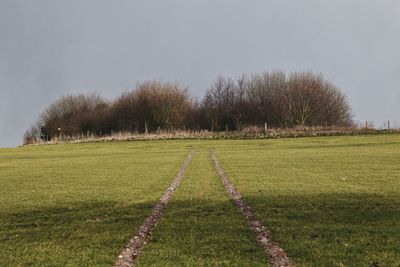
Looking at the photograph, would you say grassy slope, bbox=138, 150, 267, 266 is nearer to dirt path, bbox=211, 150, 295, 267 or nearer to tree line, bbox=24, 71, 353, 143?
dirt path, bbox=211, 150, 295, 267

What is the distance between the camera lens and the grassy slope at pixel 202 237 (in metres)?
8.96

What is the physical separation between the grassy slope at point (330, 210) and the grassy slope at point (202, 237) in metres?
0.88

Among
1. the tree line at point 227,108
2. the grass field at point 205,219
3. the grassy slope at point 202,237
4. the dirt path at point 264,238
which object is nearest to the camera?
the dirt path at point 264,238

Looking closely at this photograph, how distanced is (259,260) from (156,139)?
225ft

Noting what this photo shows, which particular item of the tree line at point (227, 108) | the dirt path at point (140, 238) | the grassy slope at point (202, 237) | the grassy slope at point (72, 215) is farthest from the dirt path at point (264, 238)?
the tree line at point (227, 108)

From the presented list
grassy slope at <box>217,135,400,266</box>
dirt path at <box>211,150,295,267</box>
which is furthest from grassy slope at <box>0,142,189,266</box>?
grassy slope at <box>217,135,400,266</box>

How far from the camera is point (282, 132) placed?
74500mm

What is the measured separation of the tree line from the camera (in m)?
108

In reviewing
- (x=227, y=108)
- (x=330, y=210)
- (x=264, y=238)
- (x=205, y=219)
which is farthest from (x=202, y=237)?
(x=227, y=108)

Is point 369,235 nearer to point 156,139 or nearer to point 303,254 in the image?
point 303,254

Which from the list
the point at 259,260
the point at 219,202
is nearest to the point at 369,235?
the point at 259,260

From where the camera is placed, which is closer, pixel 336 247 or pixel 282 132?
pixel 336 247

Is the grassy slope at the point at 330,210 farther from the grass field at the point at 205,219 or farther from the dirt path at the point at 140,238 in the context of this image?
the dirt path at the point at 140,238

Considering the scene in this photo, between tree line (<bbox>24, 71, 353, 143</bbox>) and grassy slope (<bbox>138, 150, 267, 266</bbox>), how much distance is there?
87.3 meters
